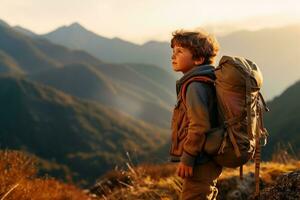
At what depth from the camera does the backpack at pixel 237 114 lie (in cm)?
306

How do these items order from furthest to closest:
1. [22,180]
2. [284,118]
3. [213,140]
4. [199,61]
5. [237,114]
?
[284,118] < [22,180] < [199,61] < [213,140] < [237,114]

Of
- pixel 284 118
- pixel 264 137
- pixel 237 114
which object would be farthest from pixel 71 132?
pixel 237 114

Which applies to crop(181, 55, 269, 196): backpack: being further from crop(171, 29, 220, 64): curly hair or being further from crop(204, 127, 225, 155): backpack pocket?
crop(171, 29, 220, 64): curly hair

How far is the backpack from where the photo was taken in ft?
10.0

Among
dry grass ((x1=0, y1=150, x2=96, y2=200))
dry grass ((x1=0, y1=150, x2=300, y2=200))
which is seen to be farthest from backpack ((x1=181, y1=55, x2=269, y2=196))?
dry grass ((x1=0, y1=150, x2=96, y2=200))

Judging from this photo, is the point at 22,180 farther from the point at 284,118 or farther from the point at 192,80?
the point at 284,118

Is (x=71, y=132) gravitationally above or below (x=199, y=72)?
below

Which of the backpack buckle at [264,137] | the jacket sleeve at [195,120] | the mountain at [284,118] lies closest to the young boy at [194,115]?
the jacket sleeve at [195,120]

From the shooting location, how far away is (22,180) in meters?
6.05

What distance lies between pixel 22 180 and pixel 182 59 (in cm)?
337

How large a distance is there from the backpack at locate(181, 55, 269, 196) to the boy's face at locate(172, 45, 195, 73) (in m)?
0.31

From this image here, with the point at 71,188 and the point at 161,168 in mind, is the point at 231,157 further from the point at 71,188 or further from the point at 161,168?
the point at 161,168

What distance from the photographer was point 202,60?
3.49 metres

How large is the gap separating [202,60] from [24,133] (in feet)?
600
